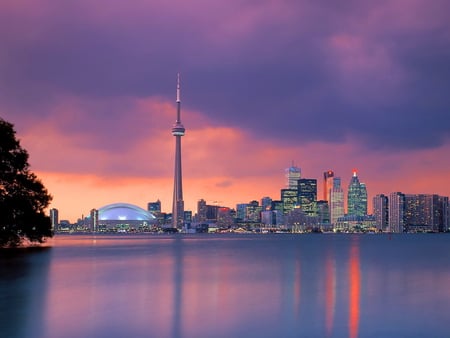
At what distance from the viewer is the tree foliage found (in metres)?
70.7

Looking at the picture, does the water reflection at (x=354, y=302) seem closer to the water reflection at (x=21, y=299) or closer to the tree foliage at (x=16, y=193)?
the water reflection at (x=21, y=299)

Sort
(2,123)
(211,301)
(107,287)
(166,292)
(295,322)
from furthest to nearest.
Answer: (2,123), (107,287), (166,292), (211,301), (295,322)

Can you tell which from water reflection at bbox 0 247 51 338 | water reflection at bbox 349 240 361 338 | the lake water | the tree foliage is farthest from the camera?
the tree foliage

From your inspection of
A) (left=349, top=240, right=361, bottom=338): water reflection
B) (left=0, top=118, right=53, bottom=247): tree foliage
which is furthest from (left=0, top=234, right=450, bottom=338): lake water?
(left=0, top=118, right=53, bottom=247): tree foliage

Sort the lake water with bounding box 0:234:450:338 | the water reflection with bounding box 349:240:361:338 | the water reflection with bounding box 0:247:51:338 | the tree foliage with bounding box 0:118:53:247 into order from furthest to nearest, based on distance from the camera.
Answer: the tree foliage with bounding box 0:118:53:247, the water reflection with bounding box 349:240:361:338, the lake water with bounding box 0:234:450:338, the water reflection with bounding box 0:247:51:338

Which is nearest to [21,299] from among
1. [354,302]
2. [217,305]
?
[217,305]

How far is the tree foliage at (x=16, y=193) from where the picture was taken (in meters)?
70.7

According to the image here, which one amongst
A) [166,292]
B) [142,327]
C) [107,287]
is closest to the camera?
[142,327]

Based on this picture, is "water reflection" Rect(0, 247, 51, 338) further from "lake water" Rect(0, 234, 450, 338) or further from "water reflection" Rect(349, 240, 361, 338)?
"water reflection" Rect(349, 240, 361, 338)

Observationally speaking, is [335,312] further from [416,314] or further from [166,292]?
[166,292]

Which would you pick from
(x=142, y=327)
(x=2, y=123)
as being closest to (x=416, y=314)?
(x=142, y=327)

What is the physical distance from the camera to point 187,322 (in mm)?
24812

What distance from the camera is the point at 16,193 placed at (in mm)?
73750

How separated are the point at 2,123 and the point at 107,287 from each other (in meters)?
40.2
